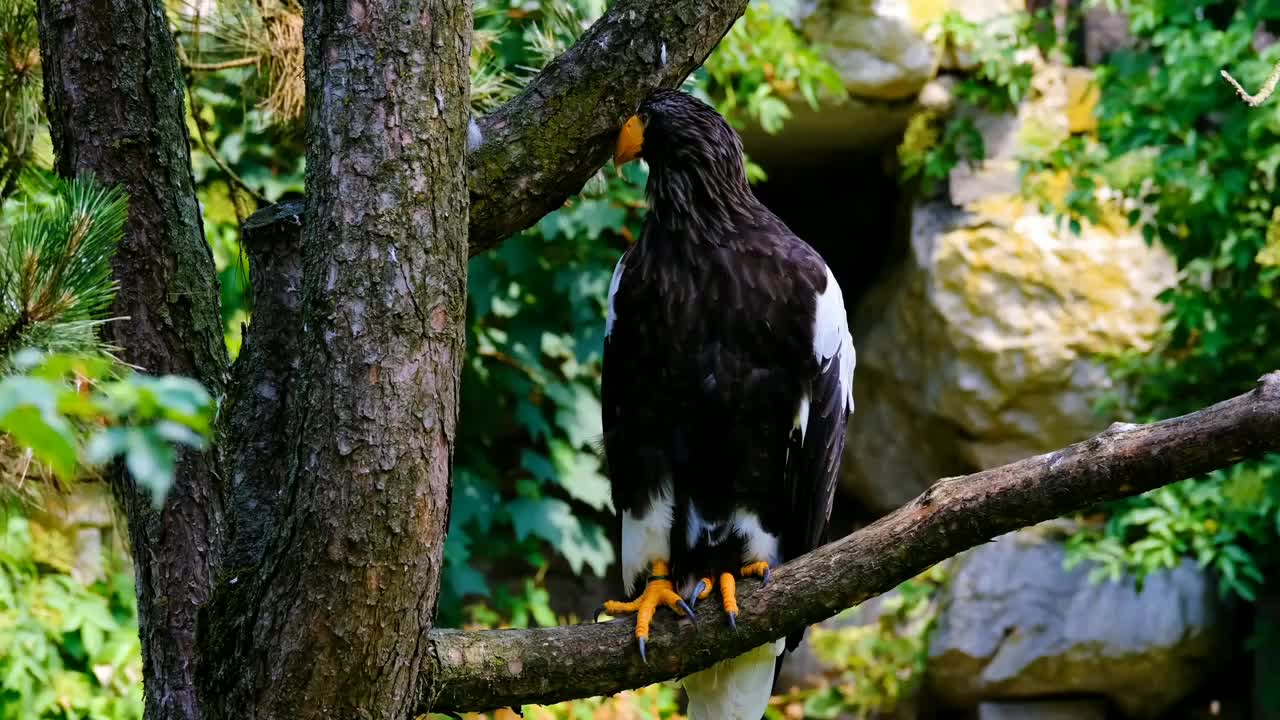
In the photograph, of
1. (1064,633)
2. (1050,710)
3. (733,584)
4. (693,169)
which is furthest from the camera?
(1050,710)

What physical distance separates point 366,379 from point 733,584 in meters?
0.81

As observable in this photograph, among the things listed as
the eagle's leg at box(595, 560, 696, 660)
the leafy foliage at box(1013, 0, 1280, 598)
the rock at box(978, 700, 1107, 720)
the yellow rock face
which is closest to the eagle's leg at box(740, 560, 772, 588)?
the eagle's leg at box(595, 560, 696, 660)

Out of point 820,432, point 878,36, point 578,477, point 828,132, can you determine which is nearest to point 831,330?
point 820,432

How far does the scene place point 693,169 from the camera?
225cm

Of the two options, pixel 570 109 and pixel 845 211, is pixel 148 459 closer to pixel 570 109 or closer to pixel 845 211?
pixel 570 109

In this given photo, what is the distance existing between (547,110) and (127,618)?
2.74m

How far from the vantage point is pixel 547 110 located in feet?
6.17

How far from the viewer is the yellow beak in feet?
6.56

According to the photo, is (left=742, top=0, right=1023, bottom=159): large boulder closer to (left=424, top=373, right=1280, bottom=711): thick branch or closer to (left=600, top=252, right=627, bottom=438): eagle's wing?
(left=600, top=252, right=627, bottom=438): eagle's wing

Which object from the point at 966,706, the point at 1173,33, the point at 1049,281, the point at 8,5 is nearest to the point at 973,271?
the point at 1049,281

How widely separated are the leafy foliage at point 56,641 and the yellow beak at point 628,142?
7.95ft

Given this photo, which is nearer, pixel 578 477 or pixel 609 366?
pixel 609 366

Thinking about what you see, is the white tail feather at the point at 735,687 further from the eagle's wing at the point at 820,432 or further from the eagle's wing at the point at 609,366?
the eagle's wing at the point at 609,366

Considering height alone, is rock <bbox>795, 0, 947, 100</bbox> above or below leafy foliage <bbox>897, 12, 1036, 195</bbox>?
above
